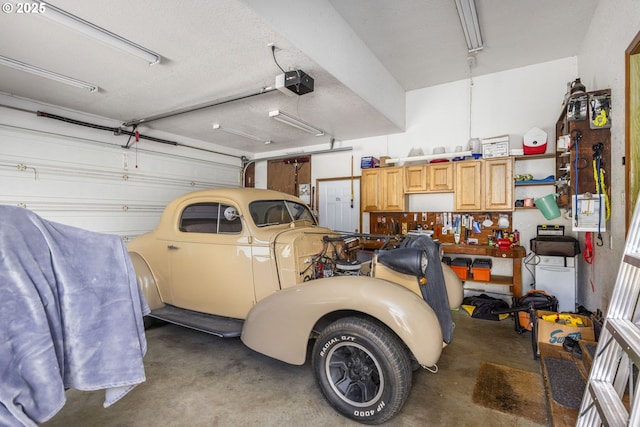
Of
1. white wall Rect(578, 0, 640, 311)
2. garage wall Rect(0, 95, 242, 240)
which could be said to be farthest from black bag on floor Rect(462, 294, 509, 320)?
garage wall Rect(0, 95, 242, 240)

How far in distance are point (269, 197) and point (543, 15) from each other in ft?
12.3

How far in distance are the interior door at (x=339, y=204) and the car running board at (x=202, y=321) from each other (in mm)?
3545

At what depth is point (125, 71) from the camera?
312 cm

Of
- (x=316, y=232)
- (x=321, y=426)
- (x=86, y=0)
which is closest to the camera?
(x=321, y=426)

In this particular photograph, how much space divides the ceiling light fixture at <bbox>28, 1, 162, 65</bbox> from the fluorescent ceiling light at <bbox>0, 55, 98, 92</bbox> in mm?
1182

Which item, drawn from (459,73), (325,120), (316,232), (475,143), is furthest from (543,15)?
(316,232)

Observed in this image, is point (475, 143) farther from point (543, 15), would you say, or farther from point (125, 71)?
point (125, 71)

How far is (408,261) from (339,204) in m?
4.14

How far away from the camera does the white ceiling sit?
2373mm

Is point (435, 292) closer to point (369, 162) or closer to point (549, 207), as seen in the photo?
point (549, 207)

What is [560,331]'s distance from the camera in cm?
262

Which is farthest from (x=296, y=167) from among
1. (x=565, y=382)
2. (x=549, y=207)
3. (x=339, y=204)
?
(x=565, y=382)

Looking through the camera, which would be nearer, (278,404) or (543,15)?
(278,404)

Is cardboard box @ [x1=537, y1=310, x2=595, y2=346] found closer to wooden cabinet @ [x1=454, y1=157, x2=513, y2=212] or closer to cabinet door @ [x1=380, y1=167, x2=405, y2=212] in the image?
wooden cabinet @ [x1=454, y1=157, x2=513, y2=212]
